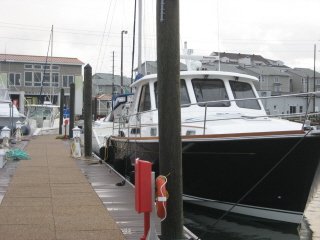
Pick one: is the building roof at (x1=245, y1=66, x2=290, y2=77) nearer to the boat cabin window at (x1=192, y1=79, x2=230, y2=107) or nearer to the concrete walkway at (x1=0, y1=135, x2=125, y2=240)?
the boat cabin window at (x1=192, y1=79, x2=230, y2=107)

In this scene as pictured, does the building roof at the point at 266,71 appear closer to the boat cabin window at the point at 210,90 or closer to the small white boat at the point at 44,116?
the small white boat at the point at 44,116

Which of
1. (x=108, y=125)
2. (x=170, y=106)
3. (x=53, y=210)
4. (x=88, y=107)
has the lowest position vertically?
(x=53, y=210)

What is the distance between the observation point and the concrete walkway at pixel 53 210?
642cm

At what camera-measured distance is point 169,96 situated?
5.83 metres

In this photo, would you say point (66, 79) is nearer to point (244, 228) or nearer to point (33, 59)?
point (33, 59)

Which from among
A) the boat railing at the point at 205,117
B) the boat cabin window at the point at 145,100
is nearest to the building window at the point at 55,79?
the boat railing at the point at 205,117

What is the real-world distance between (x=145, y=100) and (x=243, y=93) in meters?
2.40

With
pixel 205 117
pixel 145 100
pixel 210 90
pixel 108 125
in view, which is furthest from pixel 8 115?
pixel 205 117

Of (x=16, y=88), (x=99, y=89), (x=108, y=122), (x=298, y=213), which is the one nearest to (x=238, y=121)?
(x=298, y=213)

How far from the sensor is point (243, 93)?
38.2 feet

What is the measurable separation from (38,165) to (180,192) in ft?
29.1

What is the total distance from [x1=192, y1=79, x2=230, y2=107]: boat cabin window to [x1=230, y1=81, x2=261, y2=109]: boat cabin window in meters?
0.30

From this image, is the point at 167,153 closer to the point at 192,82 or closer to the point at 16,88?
the point at 192,82

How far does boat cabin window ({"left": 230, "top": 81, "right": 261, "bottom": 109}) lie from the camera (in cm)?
1146
